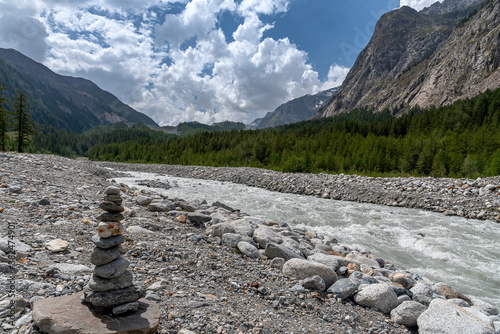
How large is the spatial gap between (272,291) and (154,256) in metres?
2.57

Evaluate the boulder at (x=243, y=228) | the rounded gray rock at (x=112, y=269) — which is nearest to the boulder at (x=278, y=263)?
the boulder at (x=243, y=228)

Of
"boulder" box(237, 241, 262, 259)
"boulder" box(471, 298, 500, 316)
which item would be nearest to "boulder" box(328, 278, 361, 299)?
"boulder" box(237, 241, 262, 259)

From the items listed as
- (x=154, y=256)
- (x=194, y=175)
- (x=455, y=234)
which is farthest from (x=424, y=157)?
(x=154, y=256)

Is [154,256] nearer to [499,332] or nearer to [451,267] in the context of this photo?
[499,332]

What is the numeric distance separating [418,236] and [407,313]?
871 centimetres

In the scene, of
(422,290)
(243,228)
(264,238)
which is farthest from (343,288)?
(243,228)

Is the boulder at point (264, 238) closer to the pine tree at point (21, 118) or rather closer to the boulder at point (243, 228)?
the boulder at point (243, 228)

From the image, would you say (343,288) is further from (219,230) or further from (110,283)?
(110,283)

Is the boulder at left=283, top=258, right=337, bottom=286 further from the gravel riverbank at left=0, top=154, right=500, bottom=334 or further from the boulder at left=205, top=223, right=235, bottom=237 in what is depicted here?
the boulder at left=205, top=223, right=235, bottom=237

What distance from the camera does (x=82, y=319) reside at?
9.32 feet

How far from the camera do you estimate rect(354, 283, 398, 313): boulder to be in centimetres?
485

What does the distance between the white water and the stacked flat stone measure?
8.38m

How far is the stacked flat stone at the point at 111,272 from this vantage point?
10.4 feet

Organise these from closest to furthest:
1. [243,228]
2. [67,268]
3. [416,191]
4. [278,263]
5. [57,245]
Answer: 1. [67,268]
2. [57,245]
3. [278,263]
4. [243,228]
5. [416,191]
